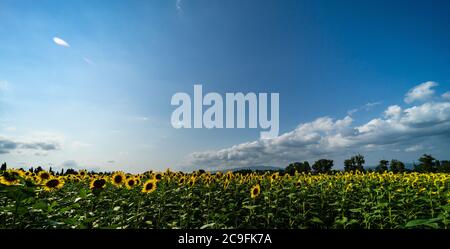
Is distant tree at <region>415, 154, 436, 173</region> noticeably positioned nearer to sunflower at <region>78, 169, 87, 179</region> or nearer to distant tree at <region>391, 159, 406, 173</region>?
distant tree at <region>391, 159, 406, 173</region>

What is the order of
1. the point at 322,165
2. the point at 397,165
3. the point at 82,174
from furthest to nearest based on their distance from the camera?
the point at 397,165, the point at 322,165, the point at 82,174

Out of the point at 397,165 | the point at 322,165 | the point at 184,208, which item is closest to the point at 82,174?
the point at 184,208

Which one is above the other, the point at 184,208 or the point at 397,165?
the point at 397,165

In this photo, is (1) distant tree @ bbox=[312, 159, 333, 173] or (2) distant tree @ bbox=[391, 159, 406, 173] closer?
(1) distant tree @ bbox=[312, 159, 333, 173]

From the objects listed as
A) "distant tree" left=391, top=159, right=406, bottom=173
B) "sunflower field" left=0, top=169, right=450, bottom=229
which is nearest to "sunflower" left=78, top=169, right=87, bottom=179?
"sunflower field" left=0, top=169, right=450, bottom=229

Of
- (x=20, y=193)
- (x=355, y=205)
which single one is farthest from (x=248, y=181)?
(x=20, y=193)

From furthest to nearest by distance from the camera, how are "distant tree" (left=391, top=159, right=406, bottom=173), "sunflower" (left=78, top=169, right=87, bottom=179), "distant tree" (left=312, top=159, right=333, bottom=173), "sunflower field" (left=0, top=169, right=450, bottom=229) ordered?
"distant tree" (left=391, top=159, right=406, bottom=173), "distant tree" (left=312, top=159, right=333, bottom=173), "sunflower" (left=78, top=169, right=87, bottom=179), "sunflower field" (left=0, top=169, right=450, bottom=229)

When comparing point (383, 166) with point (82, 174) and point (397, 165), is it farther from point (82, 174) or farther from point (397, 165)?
point (82, 174)

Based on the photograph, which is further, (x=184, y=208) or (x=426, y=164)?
(x=426, y=164)

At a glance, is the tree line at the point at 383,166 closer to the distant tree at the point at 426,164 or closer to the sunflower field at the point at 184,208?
the distant tree at the point at 426,164

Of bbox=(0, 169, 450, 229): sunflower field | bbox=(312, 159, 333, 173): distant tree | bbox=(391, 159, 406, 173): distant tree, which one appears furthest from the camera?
bbox=(391, 159, 406, 173): distant tree
